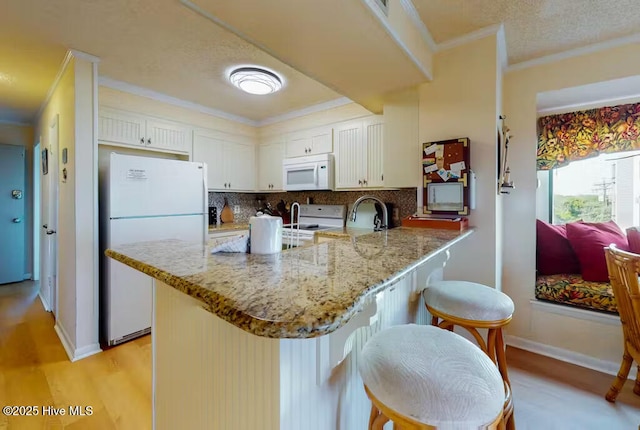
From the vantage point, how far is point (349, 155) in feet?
9.99

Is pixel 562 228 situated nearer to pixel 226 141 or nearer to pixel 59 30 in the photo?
pixel 226 141

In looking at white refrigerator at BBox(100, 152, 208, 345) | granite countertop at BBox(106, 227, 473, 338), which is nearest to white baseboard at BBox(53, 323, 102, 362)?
white refrigerator at BBox(100, 152, 208, 345)

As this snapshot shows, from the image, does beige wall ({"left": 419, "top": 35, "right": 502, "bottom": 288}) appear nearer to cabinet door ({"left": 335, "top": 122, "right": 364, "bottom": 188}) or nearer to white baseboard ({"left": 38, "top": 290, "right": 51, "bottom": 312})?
cabinet door ({"left": 335, "top": 122, "right": 364, "bottom": 188})

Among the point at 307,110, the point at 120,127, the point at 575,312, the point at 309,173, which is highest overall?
the point at 307,110

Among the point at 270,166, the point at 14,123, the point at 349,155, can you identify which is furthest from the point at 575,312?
the point at 14,123

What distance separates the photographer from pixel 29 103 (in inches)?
123

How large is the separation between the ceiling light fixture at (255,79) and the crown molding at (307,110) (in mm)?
805

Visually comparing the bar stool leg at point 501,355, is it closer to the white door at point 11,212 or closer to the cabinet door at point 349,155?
the cabinet door at point 349,155

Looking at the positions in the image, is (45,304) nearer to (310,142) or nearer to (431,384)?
(310,142)

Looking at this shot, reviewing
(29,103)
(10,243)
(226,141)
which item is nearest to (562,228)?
(226,141)

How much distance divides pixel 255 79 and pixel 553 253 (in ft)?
9.93

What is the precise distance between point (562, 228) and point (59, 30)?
4269mm

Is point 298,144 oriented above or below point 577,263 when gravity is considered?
above

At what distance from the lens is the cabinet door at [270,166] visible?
3713mm
